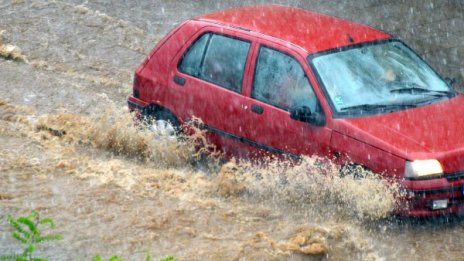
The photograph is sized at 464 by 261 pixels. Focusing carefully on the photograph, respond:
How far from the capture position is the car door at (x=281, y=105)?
7.70 metres

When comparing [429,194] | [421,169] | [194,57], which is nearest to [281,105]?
[194,57]

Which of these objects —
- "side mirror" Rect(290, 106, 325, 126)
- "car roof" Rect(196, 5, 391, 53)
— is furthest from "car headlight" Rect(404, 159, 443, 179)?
"car roof" Rect(196, 5, 391, 53)

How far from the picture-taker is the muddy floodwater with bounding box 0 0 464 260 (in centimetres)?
683

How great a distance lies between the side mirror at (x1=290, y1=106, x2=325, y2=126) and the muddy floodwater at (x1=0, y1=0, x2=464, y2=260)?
0.33 meters

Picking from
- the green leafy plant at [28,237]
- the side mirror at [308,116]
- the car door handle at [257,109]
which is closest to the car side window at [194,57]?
the car door handle at [257,109]

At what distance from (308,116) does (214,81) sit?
4.40 ft

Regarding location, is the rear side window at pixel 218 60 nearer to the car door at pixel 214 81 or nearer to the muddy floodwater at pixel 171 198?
the car door at pixel 214 81

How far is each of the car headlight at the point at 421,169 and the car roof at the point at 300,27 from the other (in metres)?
→ 1.58

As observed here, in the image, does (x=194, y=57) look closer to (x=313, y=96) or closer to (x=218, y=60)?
(x=218, y=60)

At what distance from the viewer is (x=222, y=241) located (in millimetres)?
6949

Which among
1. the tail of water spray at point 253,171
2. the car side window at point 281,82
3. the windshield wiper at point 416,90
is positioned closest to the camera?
the tail of water spray at point 253,171

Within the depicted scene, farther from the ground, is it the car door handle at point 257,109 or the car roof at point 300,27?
the car roof at point 300,27

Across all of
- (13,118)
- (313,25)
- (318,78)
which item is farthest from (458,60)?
(13,118)

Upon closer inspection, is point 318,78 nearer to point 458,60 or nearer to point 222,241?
point 222,241
